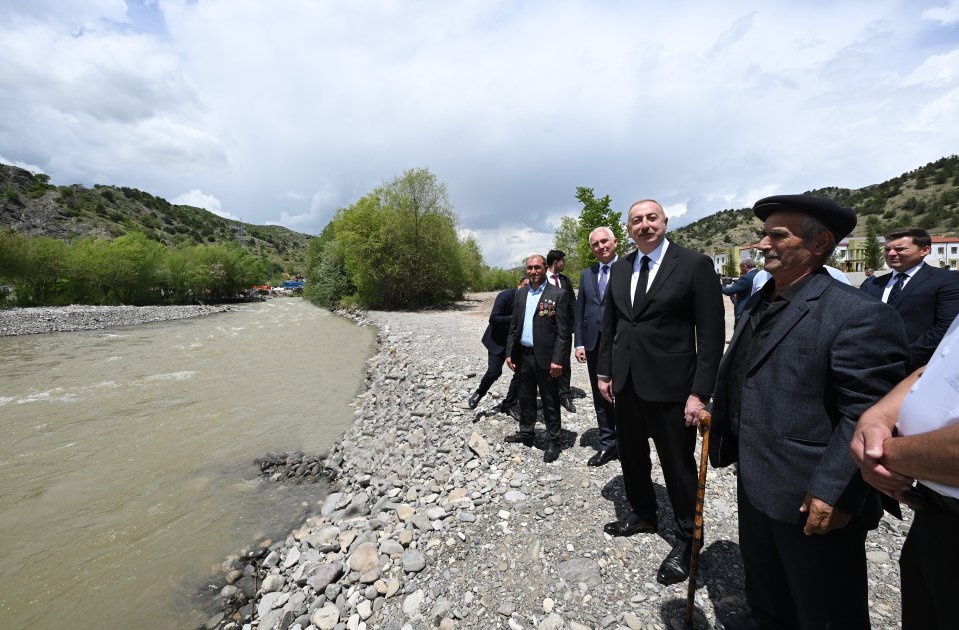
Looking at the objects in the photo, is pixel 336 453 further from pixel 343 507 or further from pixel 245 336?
pixel 245 336

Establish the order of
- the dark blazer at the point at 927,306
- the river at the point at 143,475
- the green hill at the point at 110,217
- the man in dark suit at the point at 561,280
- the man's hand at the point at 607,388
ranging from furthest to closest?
1. the green hill at the point at 110,217
2. the man in dark suit at the point at 561,280
3. the river at the point at 143,475
4. the dark blazer at the point at 927,306
5. the man's hand at the point at 607,388

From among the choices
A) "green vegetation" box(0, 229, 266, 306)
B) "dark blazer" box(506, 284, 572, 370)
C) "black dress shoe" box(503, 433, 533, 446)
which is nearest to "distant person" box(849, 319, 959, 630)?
"dark blazer" box(506, 284, 572, 370)

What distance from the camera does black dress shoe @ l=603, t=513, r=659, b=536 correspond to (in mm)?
2899

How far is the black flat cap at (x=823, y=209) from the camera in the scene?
1.62 meters

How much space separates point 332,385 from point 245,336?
11610mm

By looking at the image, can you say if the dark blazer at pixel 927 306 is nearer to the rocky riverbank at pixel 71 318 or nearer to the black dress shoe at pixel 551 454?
the black dress shoe at pixel 551 454

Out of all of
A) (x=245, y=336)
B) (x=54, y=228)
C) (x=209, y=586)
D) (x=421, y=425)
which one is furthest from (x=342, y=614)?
(x=54, y=228)

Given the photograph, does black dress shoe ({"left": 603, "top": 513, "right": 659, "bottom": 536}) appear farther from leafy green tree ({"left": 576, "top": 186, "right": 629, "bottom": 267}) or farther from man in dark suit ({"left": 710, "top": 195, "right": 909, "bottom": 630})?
leafy green tree ({"left": 576, "top": 186, "right": 629, "bottom": 267})

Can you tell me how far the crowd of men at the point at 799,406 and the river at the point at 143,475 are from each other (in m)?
4.22

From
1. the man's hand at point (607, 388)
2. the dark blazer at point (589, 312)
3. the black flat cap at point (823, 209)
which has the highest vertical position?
the black flat cap at point (823, 209)

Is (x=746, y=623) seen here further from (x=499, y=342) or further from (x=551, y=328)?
(x=499, y=342)

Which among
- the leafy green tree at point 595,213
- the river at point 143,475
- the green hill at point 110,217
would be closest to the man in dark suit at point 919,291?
the river at point 143,475

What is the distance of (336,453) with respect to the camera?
20.4 feet

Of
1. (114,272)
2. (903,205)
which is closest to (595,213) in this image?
(114,272)
